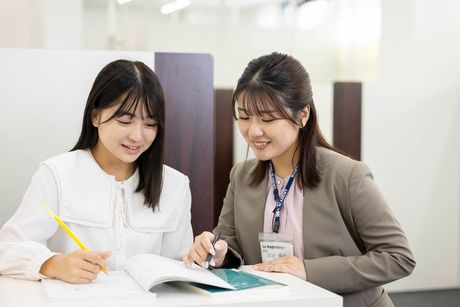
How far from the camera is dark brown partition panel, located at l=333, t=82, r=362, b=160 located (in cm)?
405

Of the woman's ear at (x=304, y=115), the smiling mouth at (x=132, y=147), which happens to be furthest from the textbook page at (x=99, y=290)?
the woman's ear at (x=304, y=115)

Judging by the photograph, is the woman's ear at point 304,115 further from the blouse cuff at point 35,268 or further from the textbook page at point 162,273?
the blouse cuff at point 35,268

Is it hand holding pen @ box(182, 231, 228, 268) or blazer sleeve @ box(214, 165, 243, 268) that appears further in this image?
blazer sleeve @ box(214, 165, 243, 268)

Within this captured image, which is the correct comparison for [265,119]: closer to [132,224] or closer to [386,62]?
[132,224]

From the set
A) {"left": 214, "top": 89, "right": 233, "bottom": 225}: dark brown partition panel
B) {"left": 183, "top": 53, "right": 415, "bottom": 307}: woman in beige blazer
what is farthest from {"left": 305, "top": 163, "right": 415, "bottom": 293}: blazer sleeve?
{"left": 214, "top": 89, "right": 233, "bottom": 225}: dark brown partition panel

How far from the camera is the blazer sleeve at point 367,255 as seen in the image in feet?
5.15

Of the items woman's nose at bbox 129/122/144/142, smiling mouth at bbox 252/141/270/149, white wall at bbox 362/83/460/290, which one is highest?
woman's nose at bbox 129/122/144/142

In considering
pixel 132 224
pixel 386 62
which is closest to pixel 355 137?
pixel 386 62

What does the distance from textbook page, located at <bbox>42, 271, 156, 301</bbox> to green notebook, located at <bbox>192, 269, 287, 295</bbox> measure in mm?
118

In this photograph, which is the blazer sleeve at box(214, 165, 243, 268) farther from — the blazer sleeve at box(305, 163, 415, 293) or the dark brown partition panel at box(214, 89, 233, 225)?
the dark brown partition panel at box(214, 89, 233, 225)

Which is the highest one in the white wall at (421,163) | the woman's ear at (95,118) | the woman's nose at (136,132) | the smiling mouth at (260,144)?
the woman's ear at (95,118)

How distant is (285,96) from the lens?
1659 mm

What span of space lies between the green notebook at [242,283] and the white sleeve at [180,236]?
35cm

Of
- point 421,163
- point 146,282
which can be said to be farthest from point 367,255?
point 421,163
